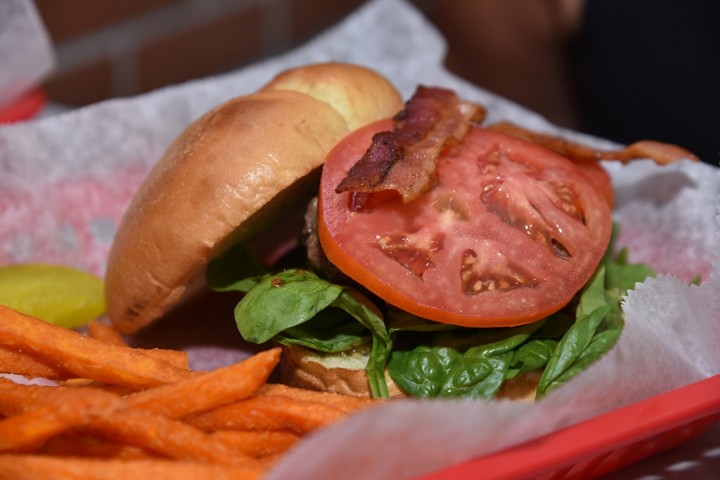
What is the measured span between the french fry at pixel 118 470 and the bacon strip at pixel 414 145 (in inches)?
21.9

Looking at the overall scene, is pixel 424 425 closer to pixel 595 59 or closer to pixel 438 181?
pixel 438 181

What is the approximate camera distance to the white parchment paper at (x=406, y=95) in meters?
1.17

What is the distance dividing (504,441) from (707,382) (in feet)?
1.28

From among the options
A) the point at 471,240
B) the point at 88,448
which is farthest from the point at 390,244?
the point at 88,448

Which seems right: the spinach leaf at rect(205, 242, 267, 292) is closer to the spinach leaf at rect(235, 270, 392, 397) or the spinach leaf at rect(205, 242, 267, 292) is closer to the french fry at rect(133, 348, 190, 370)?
the spinach leaf at rect(235, 270, 392, 397)

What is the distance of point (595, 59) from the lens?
358 cm

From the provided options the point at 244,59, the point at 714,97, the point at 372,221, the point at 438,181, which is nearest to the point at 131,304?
the point at 372,221

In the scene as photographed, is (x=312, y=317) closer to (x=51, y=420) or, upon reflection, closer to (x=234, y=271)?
(x=234, y=271)

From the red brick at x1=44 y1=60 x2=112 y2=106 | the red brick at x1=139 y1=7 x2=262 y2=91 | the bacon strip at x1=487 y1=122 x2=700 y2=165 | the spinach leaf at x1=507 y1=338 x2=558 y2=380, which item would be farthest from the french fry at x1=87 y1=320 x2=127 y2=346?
the red brick at x1=139 y1=7 x2=262 y2=91

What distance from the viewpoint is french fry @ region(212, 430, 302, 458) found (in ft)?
4.37

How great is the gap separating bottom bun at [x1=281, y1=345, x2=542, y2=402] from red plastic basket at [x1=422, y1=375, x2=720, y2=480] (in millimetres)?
209

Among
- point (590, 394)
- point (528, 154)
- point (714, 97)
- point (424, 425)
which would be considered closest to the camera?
point (424, 425)

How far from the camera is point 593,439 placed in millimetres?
1271

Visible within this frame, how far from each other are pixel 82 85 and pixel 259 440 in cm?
296
